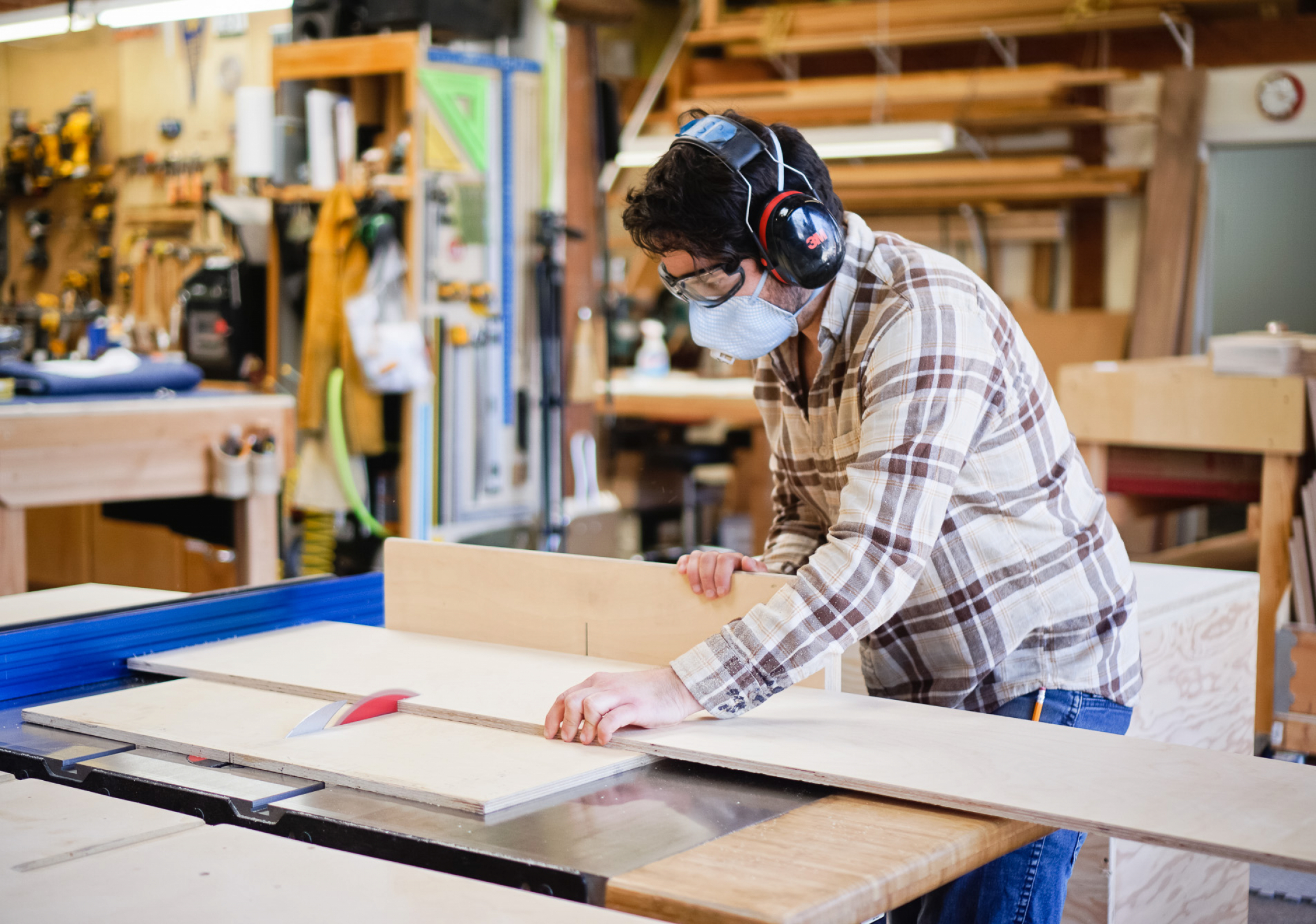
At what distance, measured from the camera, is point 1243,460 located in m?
3.87

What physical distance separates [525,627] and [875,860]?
0.89m

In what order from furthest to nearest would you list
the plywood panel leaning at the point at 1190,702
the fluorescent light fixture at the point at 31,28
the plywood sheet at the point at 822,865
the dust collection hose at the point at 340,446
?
the dust collection hose at the point at 340,446, the fluorescent light fixture at the point at 31,28, the plywood panel leaning at the point at 1190,702, the plywood sheet at the point at 822,865

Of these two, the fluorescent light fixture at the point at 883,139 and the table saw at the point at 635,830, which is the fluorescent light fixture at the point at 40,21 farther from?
the table saw at the point at 635,830

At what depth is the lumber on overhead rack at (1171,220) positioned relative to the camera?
20.9ft

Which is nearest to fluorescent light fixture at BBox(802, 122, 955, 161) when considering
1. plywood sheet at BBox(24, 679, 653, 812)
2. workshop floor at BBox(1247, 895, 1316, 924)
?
workshop floor at BBox(1247, 895, 1316, 924)

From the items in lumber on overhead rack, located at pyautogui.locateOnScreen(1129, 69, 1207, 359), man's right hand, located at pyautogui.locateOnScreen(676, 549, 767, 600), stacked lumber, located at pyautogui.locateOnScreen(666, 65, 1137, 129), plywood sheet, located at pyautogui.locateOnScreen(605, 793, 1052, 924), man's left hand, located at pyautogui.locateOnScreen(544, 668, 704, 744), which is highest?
stacked lumber, located at pyautogui.locateOnScreen(666, 65, 1137, 129)

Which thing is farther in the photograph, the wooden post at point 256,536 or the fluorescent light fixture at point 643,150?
the fluorescent light fixture at point 643,150

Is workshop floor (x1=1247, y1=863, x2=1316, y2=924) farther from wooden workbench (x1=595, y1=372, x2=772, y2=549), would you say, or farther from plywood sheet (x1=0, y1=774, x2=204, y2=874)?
wooden workbench (x1=595, y1=372, x2=772, y2=549)

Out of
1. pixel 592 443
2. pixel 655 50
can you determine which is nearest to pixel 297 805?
pixel 592 443

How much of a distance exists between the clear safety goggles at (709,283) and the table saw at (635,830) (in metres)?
0.59

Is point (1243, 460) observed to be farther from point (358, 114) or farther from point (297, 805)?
point (358, 114)

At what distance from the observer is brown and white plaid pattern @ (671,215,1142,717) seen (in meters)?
1.43

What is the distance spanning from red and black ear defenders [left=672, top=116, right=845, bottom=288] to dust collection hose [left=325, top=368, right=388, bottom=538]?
154 inches

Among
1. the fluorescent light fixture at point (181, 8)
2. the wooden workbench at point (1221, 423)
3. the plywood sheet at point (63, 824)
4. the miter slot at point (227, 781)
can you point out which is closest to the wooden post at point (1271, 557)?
the wooden workbench at point (1221, 423)
